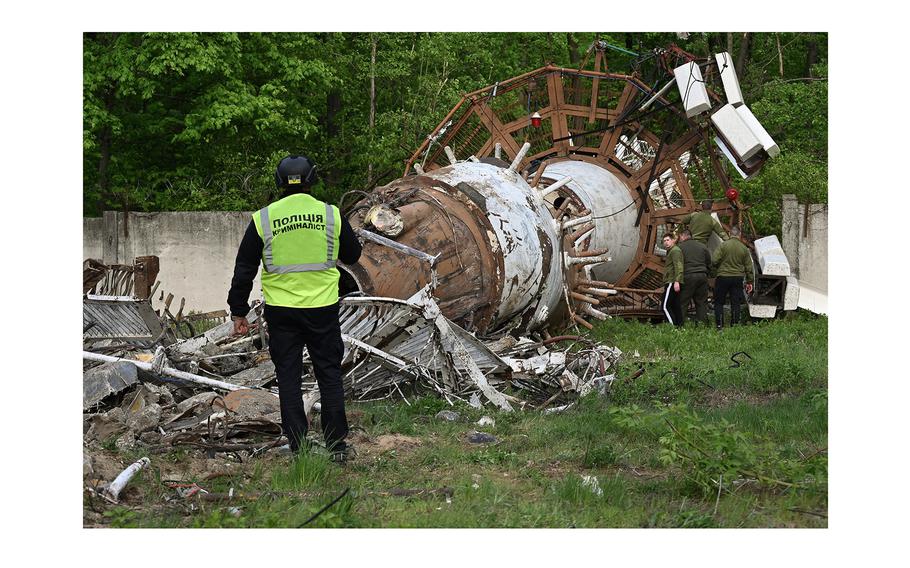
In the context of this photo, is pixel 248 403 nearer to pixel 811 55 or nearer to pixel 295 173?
pixel 295 173

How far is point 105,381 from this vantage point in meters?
7.78

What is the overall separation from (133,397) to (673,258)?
8383 mm

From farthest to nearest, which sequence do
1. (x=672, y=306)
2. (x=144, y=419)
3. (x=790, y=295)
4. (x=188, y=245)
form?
(x=188, y=245)
(x=790, y=295)
(x=672, y=306)
(x=144, y=419)

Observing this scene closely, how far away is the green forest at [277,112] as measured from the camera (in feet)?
58.2

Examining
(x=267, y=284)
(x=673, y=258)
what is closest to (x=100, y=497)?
(x=267, y=284)

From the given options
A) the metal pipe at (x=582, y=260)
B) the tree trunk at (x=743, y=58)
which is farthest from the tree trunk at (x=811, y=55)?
the metal pipe at (x=582, y=260)

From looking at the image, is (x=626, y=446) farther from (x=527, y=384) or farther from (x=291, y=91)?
(x=291, y=91)

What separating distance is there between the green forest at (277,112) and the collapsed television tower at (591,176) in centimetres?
248

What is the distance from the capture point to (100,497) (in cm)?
541

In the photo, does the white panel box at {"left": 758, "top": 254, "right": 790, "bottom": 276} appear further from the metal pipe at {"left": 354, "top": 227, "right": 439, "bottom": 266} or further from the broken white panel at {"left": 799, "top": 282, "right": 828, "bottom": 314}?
the metal pipe at {"left": 354, "top": 227, "right": 439, "bottom": 266}

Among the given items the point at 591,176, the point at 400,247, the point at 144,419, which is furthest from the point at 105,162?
the point at 144,419

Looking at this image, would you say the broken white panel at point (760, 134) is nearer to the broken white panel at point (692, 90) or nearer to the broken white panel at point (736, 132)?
the broken white panel at point (736, 132)

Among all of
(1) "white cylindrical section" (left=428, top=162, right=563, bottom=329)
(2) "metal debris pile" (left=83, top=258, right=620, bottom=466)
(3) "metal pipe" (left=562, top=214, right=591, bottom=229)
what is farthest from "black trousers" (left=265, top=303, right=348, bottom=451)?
(3) "metal pipe" (left=562, top=214, right=591, bottom=229)

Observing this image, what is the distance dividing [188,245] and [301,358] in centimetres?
1101
